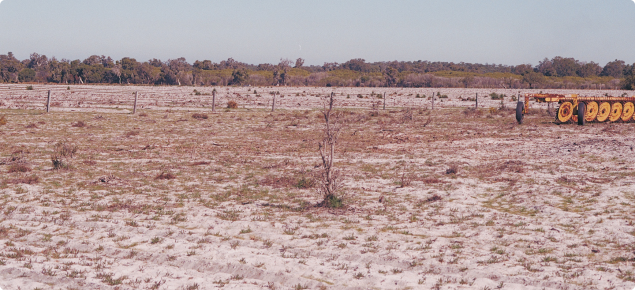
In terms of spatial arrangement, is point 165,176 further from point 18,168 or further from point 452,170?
point 452,170

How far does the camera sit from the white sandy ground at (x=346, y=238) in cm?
645

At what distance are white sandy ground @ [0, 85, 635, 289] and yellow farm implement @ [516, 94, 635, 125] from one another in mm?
14105

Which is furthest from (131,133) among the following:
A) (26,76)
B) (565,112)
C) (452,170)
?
(26,76)

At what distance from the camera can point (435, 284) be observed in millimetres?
6301

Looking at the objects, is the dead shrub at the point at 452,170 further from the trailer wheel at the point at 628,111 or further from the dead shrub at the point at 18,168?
the trailer wheel at the point at 628,111

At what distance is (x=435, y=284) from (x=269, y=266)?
7.39ft

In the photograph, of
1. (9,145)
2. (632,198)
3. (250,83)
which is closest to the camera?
(632,198)

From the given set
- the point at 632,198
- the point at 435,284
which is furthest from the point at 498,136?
the point at 435,284

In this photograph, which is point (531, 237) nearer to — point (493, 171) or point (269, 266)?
point (269, 266)

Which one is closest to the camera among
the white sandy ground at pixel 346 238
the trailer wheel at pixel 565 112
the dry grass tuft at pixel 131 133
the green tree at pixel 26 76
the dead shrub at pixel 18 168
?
the white sandy ground at pixel 346 238

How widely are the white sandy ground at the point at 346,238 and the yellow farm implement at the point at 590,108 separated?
46.3ft

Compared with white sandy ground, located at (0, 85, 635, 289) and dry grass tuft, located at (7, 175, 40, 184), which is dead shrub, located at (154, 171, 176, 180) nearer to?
white sandy ground, located at (0, 85, 635, 289)

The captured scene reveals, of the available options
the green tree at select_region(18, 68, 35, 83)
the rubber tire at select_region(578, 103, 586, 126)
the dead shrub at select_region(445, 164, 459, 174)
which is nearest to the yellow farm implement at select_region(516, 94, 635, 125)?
the rubber tire at select_region(578, 103, 586, 126)

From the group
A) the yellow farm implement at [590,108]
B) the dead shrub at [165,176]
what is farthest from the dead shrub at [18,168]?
the yellow farm implement at [590,108]
